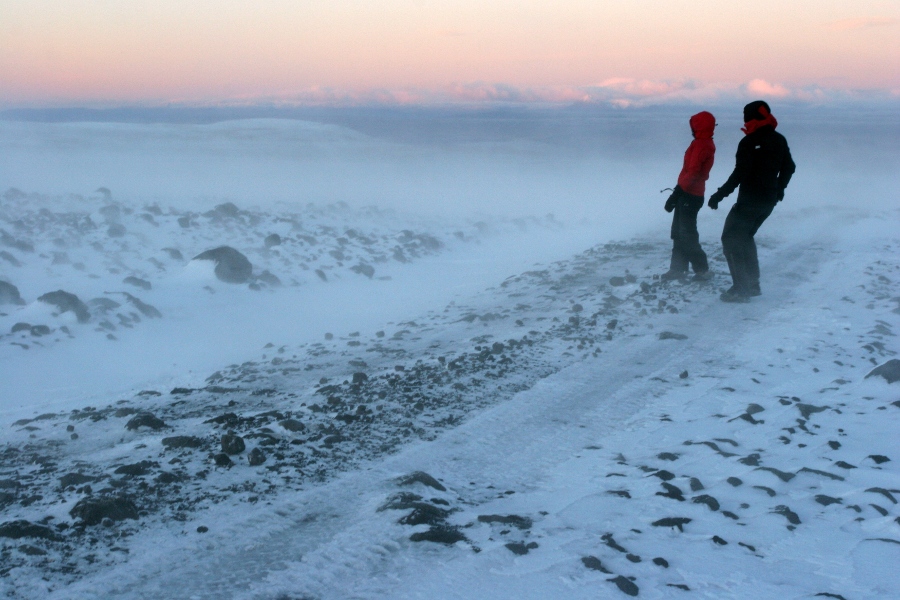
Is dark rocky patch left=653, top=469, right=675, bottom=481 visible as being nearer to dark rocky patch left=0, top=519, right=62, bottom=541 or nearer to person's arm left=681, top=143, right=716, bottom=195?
dark rocky patch left=0, top=519, right=62, bottom=541

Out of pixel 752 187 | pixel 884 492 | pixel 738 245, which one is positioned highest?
pixel 752 187

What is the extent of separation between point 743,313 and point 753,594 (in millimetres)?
5061

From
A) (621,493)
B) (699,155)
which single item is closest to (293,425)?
(621,493)

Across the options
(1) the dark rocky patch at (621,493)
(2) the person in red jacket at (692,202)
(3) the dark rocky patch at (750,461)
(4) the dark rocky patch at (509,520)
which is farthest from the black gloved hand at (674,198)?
(4) the dark rocky patch at (509,520)

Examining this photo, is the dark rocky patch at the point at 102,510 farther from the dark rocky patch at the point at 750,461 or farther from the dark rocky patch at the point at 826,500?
the dark rocky patch at the point at 826,500

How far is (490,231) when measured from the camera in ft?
52.1

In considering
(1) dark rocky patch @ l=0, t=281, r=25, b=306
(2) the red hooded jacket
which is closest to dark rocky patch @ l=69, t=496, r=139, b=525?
(1) dark rocky patch @ l=0, t=281, r=25, b=306

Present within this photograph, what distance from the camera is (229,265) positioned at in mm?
9477

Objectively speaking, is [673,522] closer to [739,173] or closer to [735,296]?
[735,296]

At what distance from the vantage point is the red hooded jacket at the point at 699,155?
806 centimetres

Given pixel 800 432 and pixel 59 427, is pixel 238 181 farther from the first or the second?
pixel 800 432

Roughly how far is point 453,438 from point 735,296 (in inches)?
184

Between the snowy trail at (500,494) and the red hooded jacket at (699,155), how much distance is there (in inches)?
92.7

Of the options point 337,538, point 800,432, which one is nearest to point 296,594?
point 337,538
